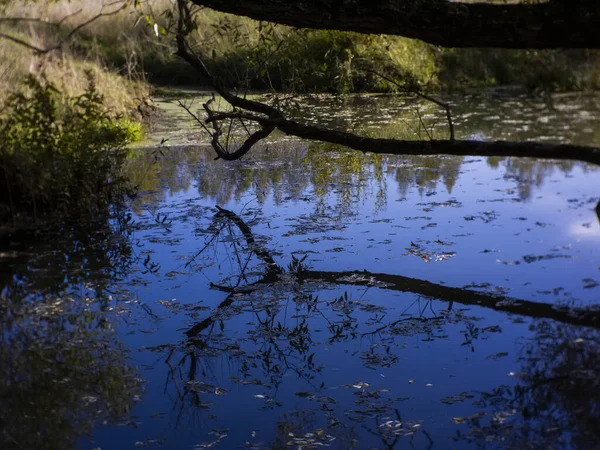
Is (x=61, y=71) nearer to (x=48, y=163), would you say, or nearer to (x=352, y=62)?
(x=48, y=163)

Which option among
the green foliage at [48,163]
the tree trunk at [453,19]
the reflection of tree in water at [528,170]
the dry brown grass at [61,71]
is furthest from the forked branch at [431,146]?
the dry brown grass at [61,71]

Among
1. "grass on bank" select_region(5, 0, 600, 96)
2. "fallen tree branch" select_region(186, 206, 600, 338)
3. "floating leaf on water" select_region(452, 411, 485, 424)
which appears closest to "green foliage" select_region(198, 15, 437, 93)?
"grass on bank" select_region(5, 0, 600, 96)

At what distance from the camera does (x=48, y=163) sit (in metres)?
5.96

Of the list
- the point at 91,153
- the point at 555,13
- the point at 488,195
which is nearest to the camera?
the point at 555,13

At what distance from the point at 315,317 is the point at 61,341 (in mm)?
1307

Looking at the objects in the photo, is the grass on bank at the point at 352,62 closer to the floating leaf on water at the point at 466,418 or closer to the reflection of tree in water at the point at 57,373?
the reflection of tree in water at the point at 57,373

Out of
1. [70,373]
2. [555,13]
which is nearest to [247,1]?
[555,13]

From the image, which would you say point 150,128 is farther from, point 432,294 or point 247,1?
point 247,1

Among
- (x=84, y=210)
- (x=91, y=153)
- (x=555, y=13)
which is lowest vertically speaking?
(x=84, y=210)

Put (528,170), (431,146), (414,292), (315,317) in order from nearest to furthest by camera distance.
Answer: (431,146) < (315,317) < (414,292) < (528,170)

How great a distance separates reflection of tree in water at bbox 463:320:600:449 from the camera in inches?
114

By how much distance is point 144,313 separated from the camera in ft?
14.1

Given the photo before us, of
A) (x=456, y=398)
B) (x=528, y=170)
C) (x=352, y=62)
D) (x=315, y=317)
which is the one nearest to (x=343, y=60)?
(x=352, y=62)

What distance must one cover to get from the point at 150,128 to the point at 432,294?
6.25 m
